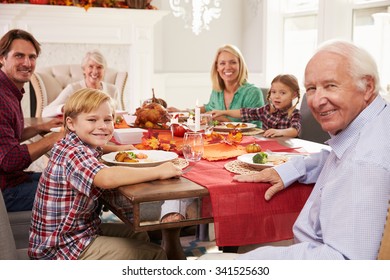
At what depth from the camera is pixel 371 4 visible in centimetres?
463

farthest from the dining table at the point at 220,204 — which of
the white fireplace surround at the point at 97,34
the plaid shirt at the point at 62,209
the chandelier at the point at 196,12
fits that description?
the chandelier at the point at 196,12

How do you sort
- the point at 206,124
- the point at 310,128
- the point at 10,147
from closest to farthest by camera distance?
the point at 10,147 → the point at 206,124 → the point at 310,128

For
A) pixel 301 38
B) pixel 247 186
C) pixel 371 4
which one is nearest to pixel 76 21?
pixel 301 38

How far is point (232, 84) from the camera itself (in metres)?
3.72

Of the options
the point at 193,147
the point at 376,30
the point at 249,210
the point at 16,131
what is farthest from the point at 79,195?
the point at 376,30

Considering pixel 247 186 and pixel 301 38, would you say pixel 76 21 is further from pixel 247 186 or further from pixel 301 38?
pixel 247 186

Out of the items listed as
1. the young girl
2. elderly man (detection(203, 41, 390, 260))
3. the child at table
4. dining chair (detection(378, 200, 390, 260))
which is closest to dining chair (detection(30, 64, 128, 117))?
the young girl

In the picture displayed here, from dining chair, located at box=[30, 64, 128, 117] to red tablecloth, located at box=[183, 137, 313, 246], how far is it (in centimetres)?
329

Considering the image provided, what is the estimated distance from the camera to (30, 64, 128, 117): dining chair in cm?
472

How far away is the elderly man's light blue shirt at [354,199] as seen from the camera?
3.66 ft

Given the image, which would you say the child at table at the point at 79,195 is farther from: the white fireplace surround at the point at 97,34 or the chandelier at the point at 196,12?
the chandelier at the point at 196,12

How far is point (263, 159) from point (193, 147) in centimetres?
26

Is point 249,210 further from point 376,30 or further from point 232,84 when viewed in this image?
point 376,30

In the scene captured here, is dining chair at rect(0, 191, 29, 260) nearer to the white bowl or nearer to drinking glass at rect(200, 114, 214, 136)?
the white bowl
